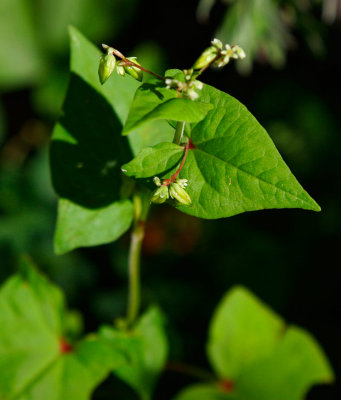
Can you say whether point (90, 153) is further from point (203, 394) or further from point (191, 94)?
point (203, 394)

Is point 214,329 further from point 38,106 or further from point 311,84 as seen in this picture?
point 38,106

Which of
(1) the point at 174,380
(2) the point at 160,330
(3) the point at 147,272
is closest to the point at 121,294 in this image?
(3) the point at 147,272

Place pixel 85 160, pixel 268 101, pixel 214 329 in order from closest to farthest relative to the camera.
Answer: pixel 85 160 < pixel 214 329 < pixel 268 101

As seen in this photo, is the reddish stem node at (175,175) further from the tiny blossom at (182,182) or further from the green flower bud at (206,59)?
the green flower bud at (206,59)

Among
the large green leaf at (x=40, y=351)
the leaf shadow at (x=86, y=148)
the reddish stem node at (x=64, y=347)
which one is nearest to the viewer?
the leaf shadow at (x=86, y=148)

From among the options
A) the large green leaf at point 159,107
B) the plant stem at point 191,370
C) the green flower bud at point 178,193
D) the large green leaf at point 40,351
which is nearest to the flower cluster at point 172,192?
the green flower bud at point 178,193

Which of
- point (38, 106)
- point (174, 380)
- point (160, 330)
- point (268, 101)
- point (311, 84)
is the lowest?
point (174, 380)

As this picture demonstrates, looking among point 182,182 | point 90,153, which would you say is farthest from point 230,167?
point 90,153

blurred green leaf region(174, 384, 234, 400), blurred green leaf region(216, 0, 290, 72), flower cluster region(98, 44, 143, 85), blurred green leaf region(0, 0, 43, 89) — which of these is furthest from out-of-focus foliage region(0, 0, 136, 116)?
flower cluster region(98, 44, 143, 85)
